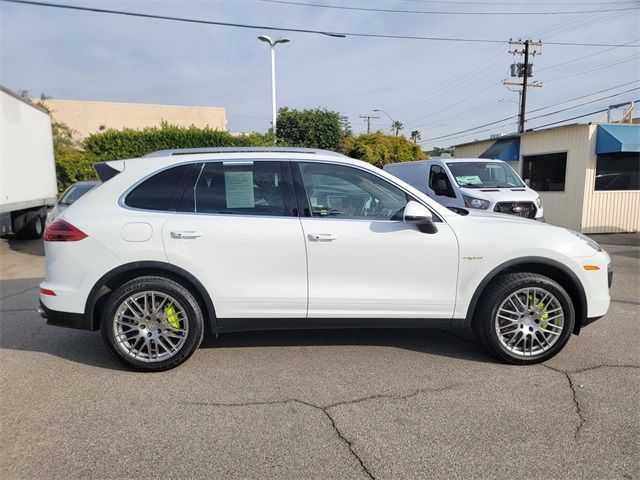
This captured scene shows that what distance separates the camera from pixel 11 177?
9617 millimetres

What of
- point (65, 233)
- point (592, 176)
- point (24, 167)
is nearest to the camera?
point (65, 233)

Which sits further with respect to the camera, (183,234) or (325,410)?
(183,234)

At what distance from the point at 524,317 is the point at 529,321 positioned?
57mm

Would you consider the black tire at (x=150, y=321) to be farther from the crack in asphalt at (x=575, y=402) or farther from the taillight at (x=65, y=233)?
the crack in asphalt at (x=575, y=402)

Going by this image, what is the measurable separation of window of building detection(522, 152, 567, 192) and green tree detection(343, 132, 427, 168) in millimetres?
7475

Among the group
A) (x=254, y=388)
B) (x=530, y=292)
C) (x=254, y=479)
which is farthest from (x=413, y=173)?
(x=254, y=479)

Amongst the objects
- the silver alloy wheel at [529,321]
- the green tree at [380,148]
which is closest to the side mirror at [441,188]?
the silver alloy wheel at [529,321]

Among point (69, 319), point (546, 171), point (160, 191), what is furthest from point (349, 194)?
point (546, 171)

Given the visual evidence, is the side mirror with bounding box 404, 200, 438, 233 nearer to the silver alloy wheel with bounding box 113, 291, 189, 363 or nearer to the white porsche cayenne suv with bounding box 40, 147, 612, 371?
the white porsche cayenne suv with bounding box 40, 147, 612, 371

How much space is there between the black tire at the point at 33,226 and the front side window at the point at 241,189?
32.1ft

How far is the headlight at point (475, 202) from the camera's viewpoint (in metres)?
9.73

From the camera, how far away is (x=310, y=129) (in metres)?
21.9

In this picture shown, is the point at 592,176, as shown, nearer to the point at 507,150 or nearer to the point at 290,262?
the point at 507,150

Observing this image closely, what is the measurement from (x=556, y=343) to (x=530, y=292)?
49 cm
